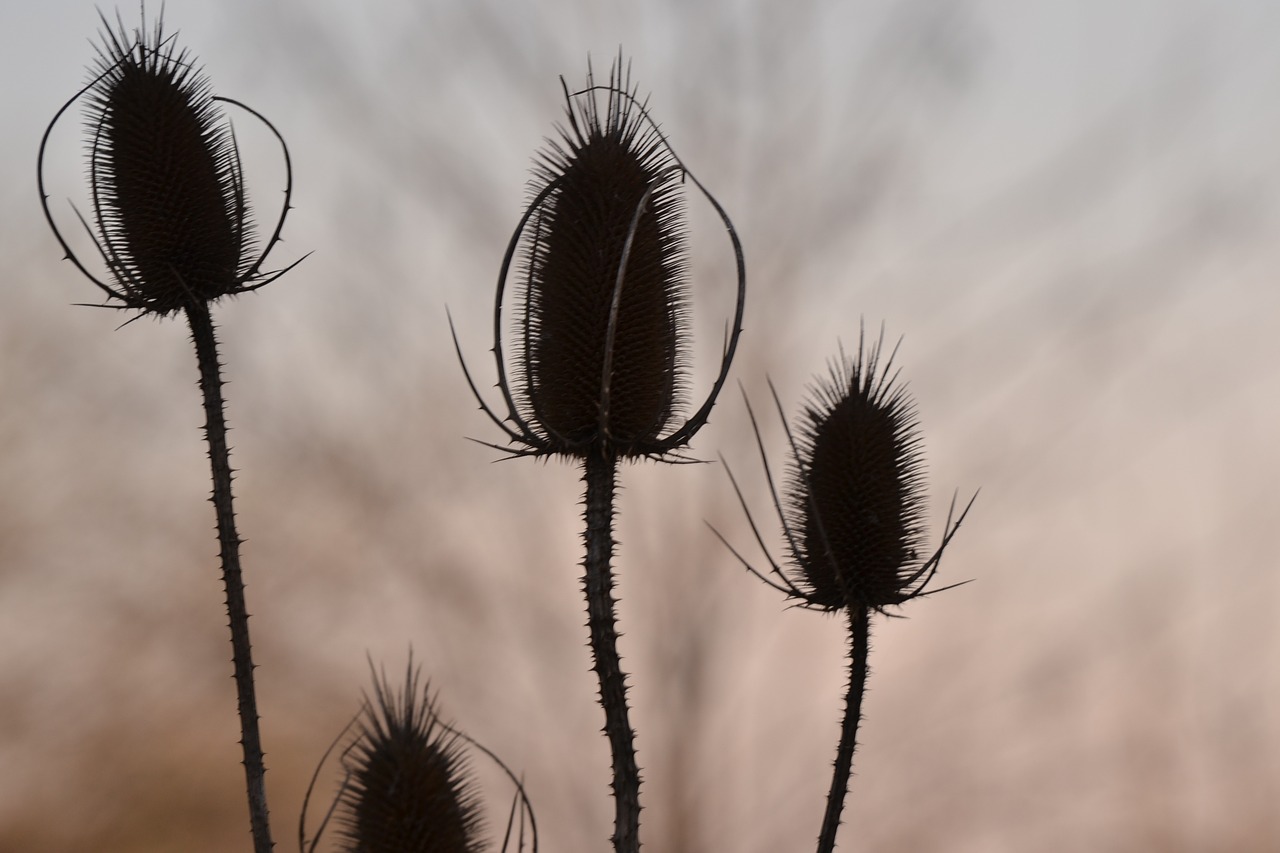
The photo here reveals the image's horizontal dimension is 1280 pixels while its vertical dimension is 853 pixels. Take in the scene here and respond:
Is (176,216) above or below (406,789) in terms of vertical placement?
above

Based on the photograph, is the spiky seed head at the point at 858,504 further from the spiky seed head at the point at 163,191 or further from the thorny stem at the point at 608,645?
the spiky seed head at the point at 163,191

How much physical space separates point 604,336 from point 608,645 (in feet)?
3.06

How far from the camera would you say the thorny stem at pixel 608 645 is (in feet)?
11.5

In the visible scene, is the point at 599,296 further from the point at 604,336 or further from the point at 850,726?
the point at 850,726

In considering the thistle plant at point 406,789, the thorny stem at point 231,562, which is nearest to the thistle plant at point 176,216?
the thorny stem at point 231,562

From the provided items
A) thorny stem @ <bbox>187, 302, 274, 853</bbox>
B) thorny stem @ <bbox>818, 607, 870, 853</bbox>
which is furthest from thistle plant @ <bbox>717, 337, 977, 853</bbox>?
thorny stem @ <bbox>187, 302, 274, 853</bbox>

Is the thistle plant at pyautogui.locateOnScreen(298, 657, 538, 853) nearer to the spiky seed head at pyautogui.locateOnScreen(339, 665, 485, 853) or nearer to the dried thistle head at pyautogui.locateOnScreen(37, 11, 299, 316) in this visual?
the spiky seed head at pyautogui.locateOnScreen(339, 665, 485, 853)

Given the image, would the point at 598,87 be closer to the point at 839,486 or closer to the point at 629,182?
the point at 629,182

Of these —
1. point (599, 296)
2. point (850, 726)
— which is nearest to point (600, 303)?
point (599, 296)

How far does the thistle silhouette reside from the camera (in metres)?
3.55

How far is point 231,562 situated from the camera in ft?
13.6

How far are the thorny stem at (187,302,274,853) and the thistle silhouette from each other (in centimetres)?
115

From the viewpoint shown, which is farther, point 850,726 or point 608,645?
point 850,726

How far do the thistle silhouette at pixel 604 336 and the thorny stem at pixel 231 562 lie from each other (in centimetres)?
115
